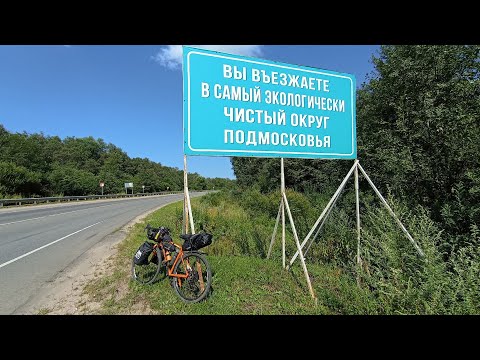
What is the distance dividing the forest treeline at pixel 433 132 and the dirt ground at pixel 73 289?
254 inches

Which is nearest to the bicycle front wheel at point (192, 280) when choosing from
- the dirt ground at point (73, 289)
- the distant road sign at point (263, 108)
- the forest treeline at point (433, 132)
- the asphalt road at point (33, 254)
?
the dirt ground at point (73, 289)

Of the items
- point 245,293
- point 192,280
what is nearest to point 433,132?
point 245,293

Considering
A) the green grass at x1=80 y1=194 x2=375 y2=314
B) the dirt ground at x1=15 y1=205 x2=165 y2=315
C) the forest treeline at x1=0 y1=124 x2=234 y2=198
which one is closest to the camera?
the green grass at x1=80 y1=194 x2=375 y2=314

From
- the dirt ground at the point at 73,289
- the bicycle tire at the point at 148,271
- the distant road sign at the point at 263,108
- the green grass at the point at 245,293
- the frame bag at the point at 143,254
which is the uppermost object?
the distant road sign at the point at 263,108

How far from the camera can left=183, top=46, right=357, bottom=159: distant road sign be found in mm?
4930

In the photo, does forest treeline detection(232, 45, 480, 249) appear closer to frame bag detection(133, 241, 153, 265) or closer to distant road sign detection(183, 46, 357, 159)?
distant road sign detection(183, 46, 357, 159)

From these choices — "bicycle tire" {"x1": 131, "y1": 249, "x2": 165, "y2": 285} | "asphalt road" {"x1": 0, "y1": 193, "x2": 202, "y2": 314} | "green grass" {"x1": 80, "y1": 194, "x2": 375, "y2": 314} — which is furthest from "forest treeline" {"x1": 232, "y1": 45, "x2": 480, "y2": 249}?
"asphalt road" {"x1": 0, "y1": 193, "x2": 202, "y2": 314}

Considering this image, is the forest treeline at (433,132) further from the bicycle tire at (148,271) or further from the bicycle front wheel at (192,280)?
the bicycle tire at (148,271)

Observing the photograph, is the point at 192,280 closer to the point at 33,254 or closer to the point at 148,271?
the point at 148,271

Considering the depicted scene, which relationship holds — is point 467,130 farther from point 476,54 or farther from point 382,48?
point 382,48

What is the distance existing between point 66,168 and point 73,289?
5129cm

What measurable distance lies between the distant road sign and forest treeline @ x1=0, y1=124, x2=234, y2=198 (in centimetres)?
3549

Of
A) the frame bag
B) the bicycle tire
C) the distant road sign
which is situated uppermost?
the distant road sign

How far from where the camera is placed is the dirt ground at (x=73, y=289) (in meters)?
4.46
